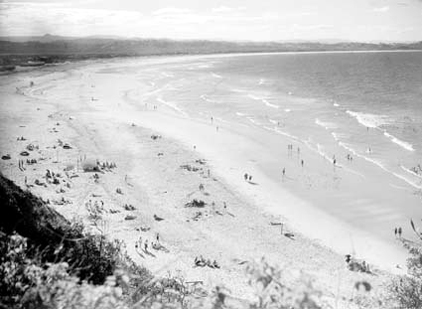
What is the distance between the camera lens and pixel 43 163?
Answer: 24.7m

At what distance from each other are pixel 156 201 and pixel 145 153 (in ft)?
27.2

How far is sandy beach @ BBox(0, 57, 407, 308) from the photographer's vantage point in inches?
591

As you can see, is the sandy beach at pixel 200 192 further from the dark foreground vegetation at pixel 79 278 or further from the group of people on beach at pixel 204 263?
the dark foreground vegetation at pixel 79 278

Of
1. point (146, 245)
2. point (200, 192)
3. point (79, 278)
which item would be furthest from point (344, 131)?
point (79, 278)

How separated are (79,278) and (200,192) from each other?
16497 mm

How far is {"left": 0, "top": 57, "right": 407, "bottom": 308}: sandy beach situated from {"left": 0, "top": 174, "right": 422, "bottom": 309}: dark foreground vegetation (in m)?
0.72

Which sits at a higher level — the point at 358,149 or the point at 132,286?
the point at 132,286

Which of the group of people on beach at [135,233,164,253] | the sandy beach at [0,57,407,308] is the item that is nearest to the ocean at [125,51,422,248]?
the sandy beach at [0,57,407,308]

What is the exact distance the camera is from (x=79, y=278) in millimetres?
5055

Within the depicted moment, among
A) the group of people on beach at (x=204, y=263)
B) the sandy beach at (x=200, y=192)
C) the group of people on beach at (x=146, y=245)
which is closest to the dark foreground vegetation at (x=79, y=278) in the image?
the sandy beach at (x=200, y=192)

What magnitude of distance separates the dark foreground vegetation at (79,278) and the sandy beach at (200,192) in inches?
28.3

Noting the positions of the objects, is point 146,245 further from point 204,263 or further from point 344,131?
point 344,131

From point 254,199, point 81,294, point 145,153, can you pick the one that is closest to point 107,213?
point 254,199

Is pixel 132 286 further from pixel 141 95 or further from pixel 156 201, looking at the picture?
pixel 141 95
